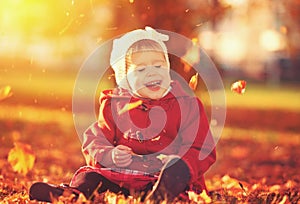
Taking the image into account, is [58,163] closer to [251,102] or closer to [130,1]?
[130,1]

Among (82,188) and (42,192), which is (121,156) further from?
(42,192)

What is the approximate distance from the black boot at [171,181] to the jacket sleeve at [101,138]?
1.42ft

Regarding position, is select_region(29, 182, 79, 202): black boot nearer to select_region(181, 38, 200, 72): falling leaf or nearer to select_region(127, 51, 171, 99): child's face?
select_region(127, 51, 171, 99): child's face

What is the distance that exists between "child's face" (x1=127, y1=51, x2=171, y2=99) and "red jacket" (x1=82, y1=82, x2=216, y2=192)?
6cm

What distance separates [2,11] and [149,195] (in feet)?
13.1

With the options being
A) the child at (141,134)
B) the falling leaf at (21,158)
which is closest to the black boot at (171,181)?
the child at (141,134)

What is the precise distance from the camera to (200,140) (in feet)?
14.2

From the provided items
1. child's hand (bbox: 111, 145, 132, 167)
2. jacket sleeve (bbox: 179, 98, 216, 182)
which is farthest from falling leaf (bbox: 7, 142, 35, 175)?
jacket sleeve (bbox: 179, 98, 216, 182)

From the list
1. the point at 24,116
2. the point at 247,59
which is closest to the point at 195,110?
the point at 24,116

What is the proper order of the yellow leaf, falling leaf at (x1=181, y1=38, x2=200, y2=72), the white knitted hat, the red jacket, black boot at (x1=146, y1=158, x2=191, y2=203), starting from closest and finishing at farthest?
1. black boot at (x1=146, y1=158, x2=191, y2=203)
2. the yellow leaf
3. the red jacket
4. the white knitted hat
5. falling leaf at (x1=181, y1=38, x2=200, y2=72)

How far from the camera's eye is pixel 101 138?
4.45 m

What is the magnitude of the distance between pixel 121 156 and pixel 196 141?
44 cm

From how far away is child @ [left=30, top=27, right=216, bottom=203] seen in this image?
430 centimetres

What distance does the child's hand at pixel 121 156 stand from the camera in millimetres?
4234
